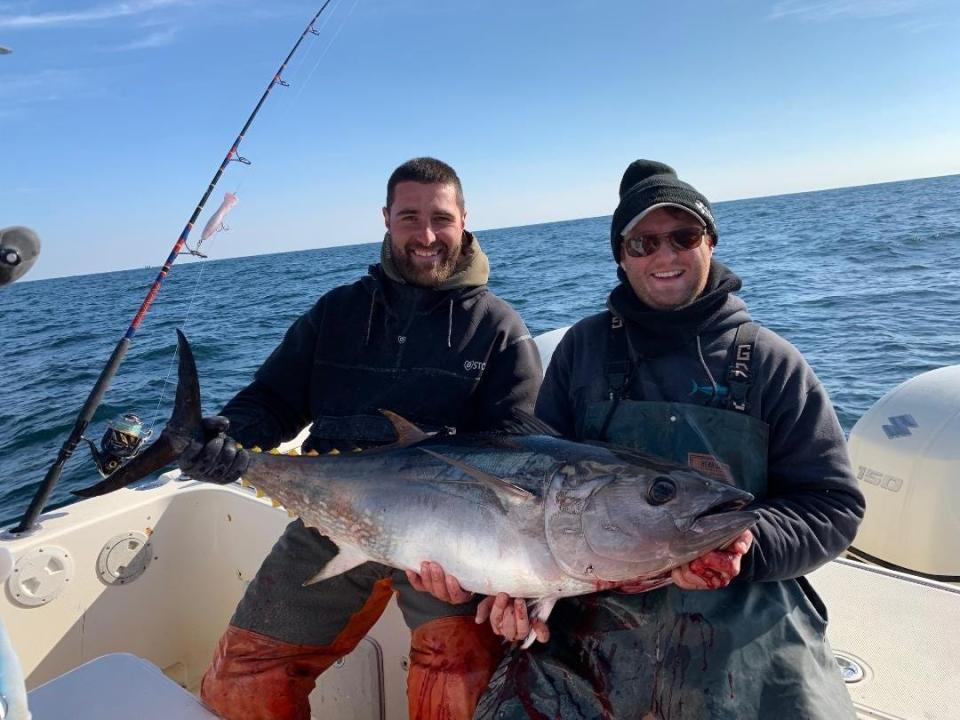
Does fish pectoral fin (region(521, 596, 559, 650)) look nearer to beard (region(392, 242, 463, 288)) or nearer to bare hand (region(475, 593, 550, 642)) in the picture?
bare hand (region(475, 593, 550, 642))

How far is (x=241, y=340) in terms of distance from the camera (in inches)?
622

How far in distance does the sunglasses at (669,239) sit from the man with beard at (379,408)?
2.77 feet

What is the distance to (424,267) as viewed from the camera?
331 cm

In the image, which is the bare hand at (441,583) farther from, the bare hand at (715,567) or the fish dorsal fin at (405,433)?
the bare hand at (715,567)

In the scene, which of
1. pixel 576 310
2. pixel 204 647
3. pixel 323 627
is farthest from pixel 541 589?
pixel 576 310

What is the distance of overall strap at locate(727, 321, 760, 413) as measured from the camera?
228 cm

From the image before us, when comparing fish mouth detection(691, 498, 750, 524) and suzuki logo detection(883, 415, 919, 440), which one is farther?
suzuki logo detection(883, 415, 919, 440)

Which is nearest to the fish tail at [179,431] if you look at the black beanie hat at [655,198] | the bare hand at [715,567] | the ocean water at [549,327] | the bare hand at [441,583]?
the ocean water at [549,327]

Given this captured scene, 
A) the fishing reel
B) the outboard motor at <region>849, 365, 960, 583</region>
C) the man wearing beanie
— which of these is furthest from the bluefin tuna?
the outboard motor at <region>849, 365, 960, 583</region>

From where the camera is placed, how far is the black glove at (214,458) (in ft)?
8.48

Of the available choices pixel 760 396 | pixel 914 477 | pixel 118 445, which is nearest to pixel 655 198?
pixel 760 396

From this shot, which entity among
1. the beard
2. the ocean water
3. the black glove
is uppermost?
the beard

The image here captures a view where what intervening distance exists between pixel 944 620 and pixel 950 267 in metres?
18.3

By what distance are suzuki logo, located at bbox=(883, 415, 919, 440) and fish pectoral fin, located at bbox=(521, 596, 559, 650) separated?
10.3 ft
